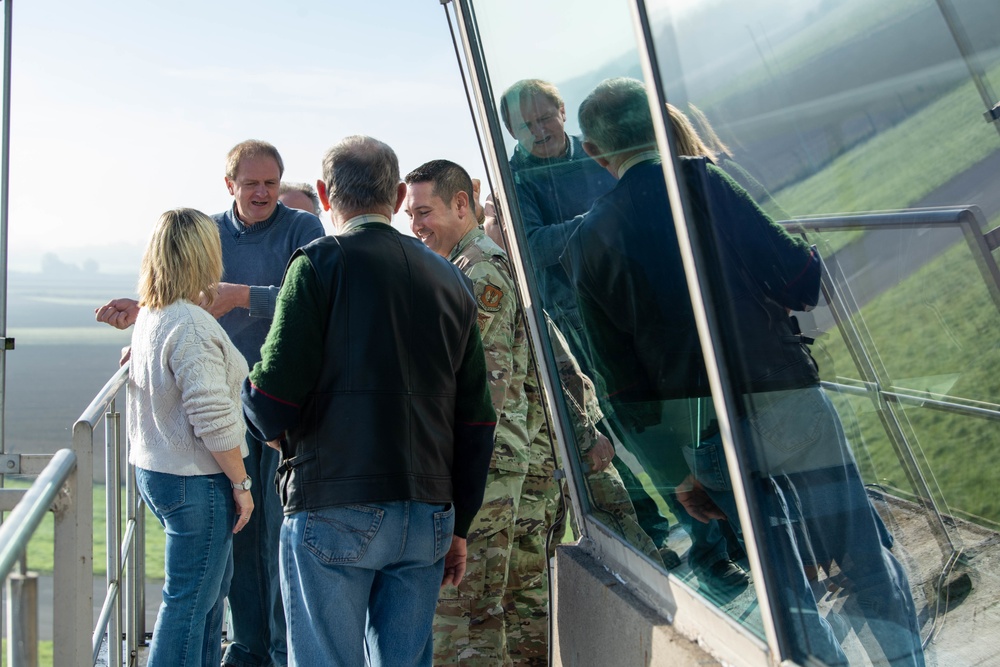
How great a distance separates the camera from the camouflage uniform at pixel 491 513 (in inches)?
123

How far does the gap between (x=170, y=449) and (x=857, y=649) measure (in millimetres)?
2018

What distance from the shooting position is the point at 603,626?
8.04 feet

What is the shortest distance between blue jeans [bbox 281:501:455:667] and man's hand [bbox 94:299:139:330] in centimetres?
145

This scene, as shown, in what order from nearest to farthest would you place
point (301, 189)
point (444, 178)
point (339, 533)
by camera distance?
point (339, 533), point (444, 178), point (301, 189)

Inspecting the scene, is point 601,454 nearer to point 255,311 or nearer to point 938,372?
point 938,372

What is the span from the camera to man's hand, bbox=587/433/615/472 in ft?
8.48

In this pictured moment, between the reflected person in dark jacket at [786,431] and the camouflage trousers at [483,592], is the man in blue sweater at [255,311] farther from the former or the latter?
the reflected person in dark jacket at [786,431]

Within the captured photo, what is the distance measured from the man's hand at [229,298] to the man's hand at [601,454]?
55.8 inches

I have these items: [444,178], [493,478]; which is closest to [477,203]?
[444,178]

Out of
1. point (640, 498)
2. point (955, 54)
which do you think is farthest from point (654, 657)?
point (955, 54)

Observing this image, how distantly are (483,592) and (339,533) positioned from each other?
3.37 ft

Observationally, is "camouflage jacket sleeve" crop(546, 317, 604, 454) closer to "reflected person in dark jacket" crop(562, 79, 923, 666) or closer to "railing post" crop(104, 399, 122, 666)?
"reflected person in dark jacket" crop(562, 79, 923, 666)

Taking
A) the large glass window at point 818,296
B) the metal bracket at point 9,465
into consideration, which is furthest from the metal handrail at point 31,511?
the metal bracket at point 9,465

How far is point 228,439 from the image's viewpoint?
2.94 m
